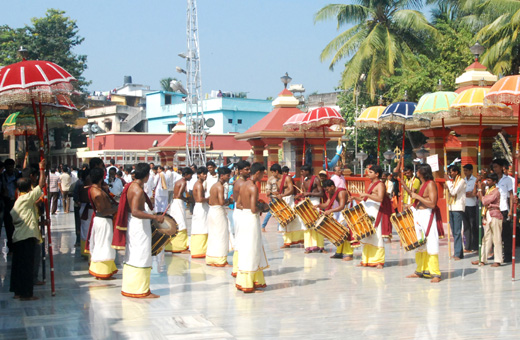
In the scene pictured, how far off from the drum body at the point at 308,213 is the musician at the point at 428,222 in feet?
9.77

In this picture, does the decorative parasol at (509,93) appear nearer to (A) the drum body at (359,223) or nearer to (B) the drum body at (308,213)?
(A) the drum body at (359,223)

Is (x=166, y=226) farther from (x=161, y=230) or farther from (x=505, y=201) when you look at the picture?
(x=505, y=201)

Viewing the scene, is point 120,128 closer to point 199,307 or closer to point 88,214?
point 88,214

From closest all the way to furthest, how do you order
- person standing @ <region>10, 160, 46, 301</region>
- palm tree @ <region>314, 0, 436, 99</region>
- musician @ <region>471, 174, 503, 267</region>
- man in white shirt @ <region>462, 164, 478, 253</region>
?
person standing @ <region>10, 160, 46, 301</region> < musician @ <region>471, 174, 503, 267</region> < man in white shirt @ <region>462, 164, 478, 253</region> < palm tree @ <region>314, 0, 436, 99</region>

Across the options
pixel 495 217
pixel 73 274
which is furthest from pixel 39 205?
pixel 495 217

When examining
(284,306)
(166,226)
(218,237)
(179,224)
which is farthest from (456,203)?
(166,226)

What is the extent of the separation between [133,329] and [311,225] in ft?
19.5

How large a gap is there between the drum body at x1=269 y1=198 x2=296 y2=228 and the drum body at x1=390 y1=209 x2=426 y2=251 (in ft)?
10.9

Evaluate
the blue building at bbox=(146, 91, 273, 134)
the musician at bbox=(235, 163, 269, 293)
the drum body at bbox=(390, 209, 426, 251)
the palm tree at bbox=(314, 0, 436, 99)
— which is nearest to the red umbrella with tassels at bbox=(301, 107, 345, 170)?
the drum body at bbox=(390, 209, 426, 251)

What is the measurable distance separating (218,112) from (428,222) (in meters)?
39.8

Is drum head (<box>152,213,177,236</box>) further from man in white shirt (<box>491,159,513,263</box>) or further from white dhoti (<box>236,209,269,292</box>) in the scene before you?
man in white shirt (<box>491,159,513,263</box>)

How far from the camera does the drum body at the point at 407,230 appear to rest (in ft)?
30.3

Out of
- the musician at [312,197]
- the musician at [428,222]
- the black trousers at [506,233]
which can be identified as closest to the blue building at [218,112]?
the musician at [312,197]

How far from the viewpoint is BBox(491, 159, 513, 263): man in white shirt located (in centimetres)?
1044
